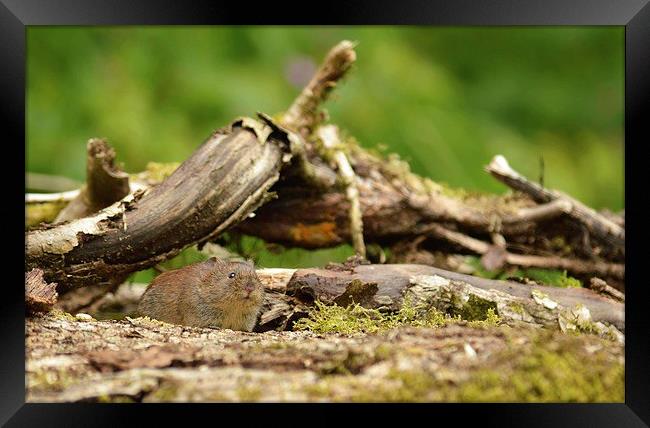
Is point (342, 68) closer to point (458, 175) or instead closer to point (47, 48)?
point (458, 175)

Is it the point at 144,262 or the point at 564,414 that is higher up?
the point at 144,262

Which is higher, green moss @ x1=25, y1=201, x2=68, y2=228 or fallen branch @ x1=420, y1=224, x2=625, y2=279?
green moss @ x1=25, y1=201, x2=68, y2=228

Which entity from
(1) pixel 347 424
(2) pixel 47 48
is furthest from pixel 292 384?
(2) pixel 47 48

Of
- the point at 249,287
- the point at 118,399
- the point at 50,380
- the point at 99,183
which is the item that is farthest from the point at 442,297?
the point at 99,183

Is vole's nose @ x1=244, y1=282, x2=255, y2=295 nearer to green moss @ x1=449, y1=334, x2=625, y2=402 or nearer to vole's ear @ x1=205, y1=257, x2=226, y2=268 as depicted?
vole's ear @ x1=205, y1=257, x2=226, y2=268

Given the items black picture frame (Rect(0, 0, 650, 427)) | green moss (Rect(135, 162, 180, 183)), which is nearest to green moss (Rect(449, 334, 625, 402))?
black picture frame (Rect(0, 0, 650, 427))

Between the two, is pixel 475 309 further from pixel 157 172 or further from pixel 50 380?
pixel 157 172
